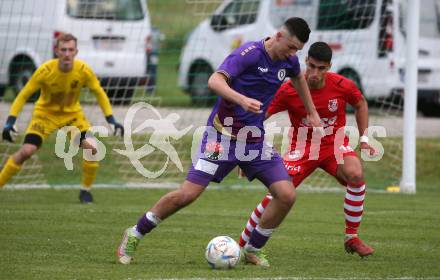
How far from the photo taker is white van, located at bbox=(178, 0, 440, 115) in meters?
15.2

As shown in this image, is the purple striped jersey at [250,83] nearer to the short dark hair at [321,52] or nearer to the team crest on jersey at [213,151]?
the team crest on jersey at [213,151]

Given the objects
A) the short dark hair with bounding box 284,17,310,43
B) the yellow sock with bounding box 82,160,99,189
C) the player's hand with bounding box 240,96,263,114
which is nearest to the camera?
the player's hand with bounding box 240,96,263,114

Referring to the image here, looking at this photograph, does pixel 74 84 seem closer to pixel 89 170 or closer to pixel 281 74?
pixel 89 170

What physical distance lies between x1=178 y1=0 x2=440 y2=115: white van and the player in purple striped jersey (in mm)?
7611

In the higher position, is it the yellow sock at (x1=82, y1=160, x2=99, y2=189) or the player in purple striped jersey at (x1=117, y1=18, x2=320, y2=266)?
the player in purple striped jersey at (x1=117, y1=18, x2=320, y2=266)

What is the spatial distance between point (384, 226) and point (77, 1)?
6.52 m

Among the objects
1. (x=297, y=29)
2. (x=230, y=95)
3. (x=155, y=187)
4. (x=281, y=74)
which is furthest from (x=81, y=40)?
(x=230, y=95)

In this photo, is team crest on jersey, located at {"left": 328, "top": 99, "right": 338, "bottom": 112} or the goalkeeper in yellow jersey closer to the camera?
team crest on jersey, located at {"left": 328, "top": 99, "right": 338, "bottom": 112}

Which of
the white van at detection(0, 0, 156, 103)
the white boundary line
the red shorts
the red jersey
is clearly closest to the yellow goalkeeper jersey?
the white boundary line

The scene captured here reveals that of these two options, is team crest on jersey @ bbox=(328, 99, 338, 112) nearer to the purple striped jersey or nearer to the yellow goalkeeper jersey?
the purple striped jersey

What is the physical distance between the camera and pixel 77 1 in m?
14.5

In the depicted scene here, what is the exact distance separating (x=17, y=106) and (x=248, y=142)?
4.60m

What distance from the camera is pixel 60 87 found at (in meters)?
11.6

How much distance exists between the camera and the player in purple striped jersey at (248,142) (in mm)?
7281
